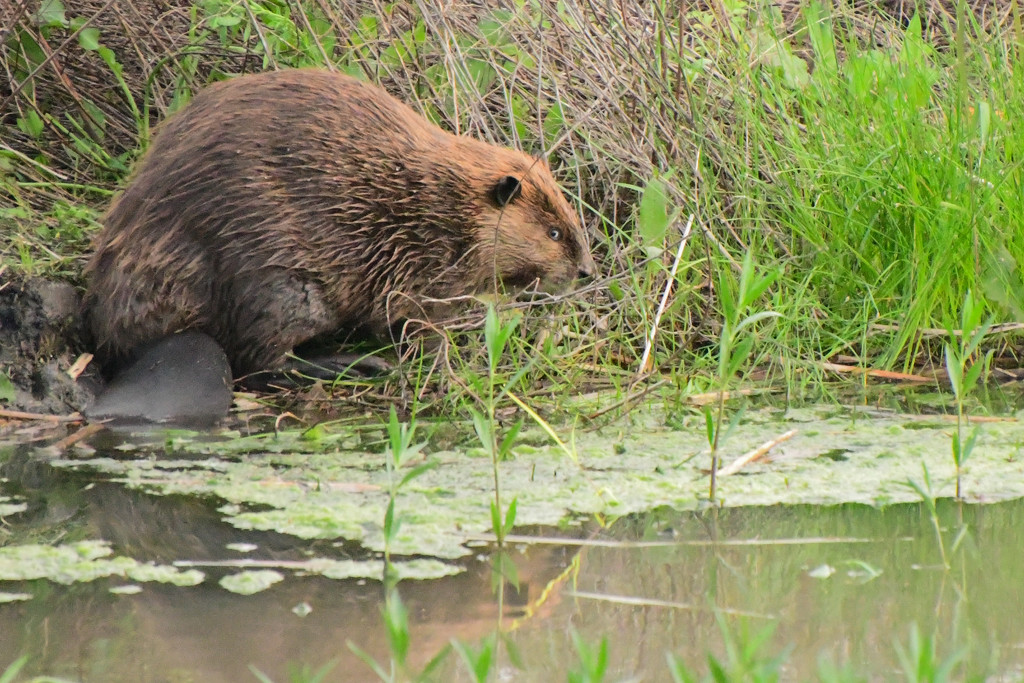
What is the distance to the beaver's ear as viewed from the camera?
364 cm

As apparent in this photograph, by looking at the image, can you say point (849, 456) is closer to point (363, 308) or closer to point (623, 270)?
point (623, 270)

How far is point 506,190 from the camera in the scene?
3.69 meters

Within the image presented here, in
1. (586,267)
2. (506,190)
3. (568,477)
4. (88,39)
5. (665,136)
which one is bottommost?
(568,477)

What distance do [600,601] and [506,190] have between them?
1.97m

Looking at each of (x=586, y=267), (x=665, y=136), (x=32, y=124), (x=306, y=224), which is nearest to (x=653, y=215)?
(x=586, y=267)

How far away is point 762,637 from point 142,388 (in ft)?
7.84

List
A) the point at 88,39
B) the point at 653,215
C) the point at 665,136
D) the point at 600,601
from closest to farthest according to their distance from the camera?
the point at 600,601
the point at 653,215
the point at 665,136
the point at 88,39

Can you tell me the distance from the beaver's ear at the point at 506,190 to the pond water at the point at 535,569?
1060 mm

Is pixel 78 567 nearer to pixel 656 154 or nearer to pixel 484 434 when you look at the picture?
pixel 484 434

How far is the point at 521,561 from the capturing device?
2.08 meters

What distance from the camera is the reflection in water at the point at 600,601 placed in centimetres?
168

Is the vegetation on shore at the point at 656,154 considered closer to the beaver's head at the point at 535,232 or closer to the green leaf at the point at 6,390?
the beaver's head at the point at 535,232

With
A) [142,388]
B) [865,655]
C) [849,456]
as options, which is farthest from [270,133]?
[865,655]

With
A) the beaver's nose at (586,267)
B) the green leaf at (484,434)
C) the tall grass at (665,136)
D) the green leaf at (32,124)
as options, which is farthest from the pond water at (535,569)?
the green leaf at (32,124)
